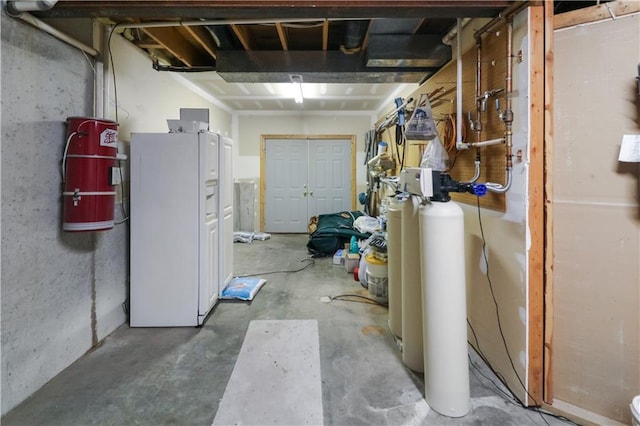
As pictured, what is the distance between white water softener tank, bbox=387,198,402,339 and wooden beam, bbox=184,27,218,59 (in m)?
2.22

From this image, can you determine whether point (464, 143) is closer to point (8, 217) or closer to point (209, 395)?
point (209, 395)

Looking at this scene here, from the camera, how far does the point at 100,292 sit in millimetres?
2393

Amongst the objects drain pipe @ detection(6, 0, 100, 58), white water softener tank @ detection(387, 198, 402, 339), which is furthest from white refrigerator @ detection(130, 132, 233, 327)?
white water softener tank @ detection(387, 198, 402, 339)

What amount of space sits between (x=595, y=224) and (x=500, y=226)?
1.42 feet

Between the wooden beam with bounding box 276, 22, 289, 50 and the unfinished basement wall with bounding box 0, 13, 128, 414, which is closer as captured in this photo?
the unfinished basement wall with bounding box 0, 13, 128, 414

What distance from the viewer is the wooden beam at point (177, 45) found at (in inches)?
102

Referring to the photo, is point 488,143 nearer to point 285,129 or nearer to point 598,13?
point 598,13

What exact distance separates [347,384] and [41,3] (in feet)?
9.01

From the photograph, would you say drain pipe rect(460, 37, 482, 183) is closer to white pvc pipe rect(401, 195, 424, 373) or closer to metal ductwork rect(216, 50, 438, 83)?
white pvc pipe rect(401, 195, 424, 373)

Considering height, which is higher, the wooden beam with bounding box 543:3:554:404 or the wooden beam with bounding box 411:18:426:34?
the wooden beam with bounding box 411:18:426:34

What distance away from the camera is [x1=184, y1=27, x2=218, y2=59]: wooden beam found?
2.56 m

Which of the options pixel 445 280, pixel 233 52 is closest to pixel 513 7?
pixel 445 280

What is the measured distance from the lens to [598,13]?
1.50 meters

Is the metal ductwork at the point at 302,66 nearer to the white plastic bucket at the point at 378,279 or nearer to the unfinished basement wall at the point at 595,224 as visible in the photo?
the unfinished basement wall at the point at 595,224
